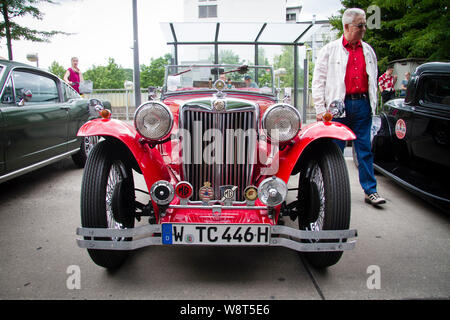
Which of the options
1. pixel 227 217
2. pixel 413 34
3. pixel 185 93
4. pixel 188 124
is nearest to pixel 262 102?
pixel 185 93

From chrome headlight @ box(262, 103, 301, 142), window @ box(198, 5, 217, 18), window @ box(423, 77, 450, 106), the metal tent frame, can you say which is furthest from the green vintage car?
window @ box(198, 5, 217, 18)

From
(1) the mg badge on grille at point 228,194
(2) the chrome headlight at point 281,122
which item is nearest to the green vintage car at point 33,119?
(1) the mg badge on grille at point 228,194

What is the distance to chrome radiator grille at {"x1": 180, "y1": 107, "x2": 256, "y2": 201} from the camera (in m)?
2.23

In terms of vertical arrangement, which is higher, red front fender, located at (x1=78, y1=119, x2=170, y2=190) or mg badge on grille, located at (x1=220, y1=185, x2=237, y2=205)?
red front fender, located at (x1=78, y1=119, x2=170, y2=190)

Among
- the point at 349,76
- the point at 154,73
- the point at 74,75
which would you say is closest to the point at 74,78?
the point at 74,75

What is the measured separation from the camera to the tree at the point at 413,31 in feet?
24.9

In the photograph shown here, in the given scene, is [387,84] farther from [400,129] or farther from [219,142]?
[219,142]

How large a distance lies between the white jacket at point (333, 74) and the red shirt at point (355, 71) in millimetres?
42

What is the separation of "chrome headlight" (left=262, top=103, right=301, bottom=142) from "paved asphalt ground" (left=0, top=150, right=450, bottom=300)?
913 mm

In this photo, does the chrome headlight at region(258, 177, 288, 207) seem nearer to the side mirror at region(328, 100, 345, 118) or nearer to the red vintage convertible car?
the red vintage convertible car

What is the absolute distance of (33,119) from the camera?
376 centimetres

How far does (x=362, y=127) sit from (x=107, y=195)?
2.48 metres
